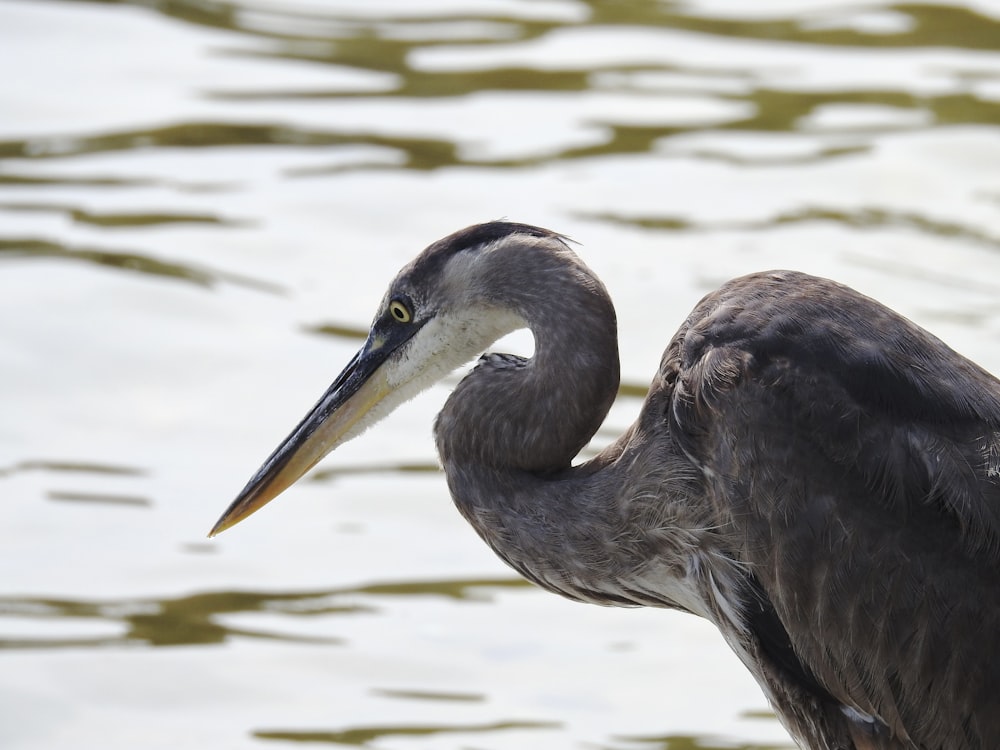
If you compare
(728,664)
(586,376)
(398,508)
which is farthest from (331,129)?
(586,376)

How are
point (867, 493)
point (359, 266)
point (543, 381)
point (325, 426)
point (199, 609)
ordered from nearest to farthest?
point (867, 493)
point (543, 381)
point (325, 426)
point (199, 609)
point (359, 266)

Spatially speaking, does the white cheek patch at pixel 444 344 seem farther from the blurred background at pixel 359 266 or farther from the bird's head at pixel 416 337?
the blurred background at pixel 359 266

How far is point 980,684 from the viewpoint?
4.84 metres

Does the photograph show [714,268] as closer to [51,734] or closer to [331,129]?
[331,129]

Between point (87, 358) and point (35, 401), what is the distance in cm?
44

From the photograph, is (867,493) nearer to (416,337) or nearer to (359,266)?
(416,337)

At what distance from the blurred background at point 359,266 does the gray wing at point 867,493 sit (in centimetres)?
147

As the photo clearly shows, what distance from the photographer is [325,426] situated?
5.77m

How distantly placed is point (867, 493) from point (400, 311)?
4.78 feet

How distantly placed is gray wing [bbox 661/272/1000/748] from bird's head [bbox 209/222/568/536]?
0.68 m

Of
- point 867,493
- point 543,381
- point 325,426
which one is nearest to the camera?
point 867,493

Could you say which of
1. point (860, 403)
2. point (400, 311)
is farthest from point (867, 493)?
point (400, 311)

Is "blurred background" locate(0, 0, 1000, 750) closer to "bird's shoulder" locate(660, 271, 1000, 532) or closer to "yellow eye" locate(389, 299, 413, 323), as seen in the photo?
"yellow eye" locate(389, 299, 413, 323)

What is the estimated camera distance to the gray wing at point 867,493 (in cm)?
479
